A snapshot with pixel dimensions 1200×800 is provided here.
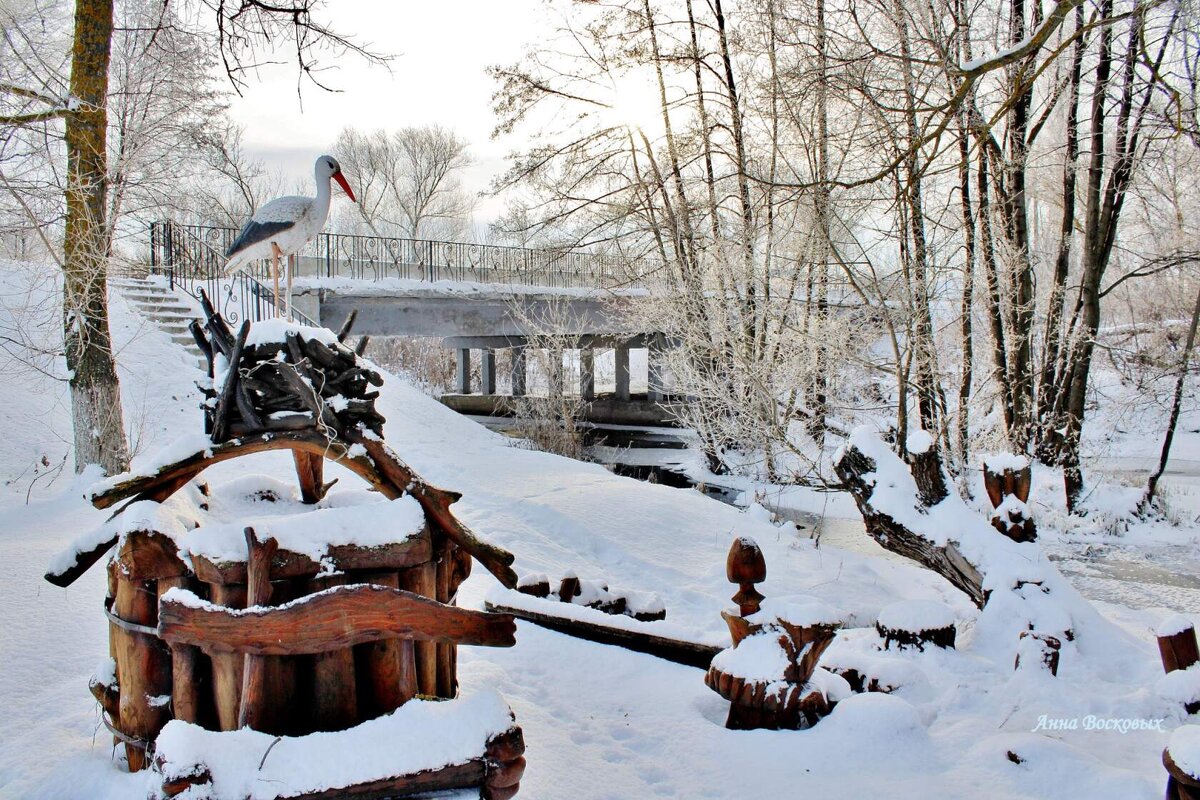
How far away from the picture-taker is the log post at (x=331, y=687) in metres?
1.89

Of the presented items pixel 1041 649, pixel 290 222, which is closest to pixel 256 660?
pixel 1041 649

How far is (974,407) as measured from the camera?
11820mm

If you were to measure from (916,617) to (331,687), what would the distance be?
113 inches

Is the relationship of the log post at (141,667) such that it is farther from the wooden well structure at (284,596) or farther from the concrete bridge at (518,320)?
the concrete bridge at (518,320)

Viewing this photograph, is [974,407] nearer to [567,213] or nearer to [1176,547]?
[1176,547]

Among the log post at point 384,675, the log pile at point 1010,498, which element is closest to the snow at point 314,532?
the log post at point 384,675

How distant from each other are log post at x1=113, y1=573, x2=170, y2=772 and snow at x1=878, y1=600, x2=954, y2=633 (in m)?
3.09

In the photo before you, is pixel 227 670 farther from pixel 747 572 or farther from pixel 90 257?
pixel 90 257

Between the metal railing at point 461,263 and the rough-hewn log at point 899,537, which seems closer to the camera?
the rough-hewn log at point 899,537

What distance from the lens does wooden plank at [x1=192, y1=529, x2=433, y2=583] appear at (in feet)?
6.05

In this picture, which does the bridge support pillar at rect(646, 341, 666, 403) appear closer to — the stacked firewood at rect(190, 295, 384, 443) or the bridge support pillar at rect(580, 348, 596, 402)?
the bridge support pillar at rect(580, 348, 596, 402)

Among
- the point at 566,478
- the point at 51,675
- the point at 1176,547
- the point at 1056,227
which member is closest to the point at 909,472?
the point at 51,675

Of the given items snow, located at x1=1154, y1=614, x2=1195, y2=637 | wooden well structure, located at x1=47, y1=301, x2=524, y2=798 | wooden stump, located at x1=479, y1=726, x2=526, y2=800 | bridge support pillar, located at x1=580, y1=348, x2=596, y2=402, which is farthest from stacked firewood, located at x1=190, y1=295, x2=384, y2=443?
bridge support pillar, located at x1=580, y1=348, x2=596, y2=402

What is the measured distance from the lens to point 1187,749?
5.73ft
